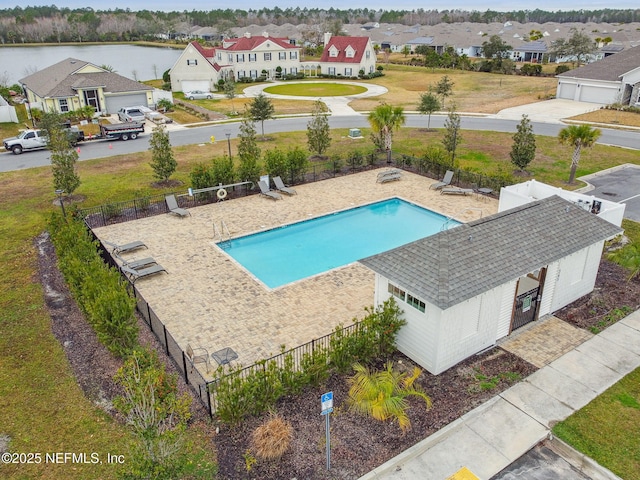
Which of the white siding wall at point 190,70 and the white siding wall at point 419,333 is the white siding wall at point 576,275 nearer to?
the white siding wall at point 419,333

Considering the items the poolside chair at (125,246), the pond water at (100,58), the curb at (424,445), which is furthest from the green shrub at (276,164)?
the pond water at (100,58)

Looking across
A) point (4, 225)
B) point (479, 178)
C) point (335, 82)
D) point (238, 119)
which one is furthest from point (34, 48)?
point (479, 178)

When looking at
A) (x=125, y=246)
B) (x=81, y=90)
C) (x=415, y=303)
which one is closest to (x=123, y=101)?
(x=81, y=90)

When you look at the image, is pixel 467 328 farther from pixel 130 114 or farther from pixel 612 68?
pixel 612 68

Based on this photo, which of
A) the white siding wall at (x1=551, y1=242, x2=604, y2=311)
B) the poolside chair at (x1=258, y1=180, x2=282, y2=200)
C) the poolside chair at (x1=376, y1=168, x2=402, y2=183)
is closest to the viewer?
the white siding wall at (x1=551, y1=242, x2=604, y2=311)

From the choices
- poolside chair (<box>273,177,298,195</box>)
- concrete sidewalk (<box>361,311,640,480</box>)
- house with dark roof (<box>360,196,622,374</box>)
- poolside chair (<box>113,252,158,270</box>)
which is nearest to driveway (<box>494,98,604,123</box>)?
poolside chair (<box>273,177,298,195</box>)

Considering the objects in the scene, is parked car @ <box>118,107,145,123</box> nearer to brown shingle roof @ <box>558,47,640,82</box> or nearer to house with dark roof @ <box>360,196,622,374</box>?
house with dark roof @ <box>360,196,622,374</box>

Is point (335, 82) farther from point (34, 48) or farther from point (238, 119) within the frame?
point (34, 48)
